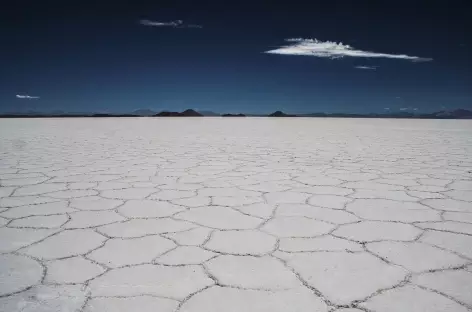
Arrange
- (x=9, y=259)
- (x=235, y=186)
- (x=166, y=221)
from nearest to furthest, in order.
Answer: (x=9, y=259), (x=166, y=221), (x=235, y=186)

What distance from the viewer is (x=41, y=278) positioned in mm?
1148

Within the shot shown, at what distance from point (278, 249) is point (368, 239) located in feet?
1.31

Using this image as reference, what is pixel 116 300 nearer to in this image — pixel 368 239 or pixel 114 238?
pixel 114 238

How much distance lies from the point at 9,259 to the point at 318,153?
12.2ft

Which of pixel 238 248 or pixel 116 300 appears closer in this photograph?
pixel 116 300

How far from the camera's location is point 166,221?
5.60 ft

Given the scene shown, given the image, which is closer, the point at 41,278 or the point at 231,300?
the point at 231,300

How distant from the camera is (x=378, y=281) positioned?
113 cm


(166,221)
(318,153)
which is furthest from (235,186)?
(318,153)

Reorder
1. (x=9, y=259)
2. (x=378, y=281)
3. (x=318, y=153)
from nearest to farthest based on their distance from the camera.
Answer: (x=378, y=281) → (x=9, y=259) → (x=318, y=153)

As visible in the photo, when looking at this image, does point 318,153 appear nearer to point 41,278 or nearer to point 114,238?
point 114,238

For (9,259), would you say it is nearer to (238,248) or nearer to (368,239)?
(238,248)

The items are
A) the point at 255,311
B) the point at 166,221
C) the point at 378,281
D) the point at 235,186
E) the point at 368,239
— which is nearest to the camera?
the point at 255,311

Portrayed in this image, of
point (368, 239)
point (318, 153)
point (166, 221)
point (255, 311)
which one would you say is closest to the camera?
point (255, 311)
